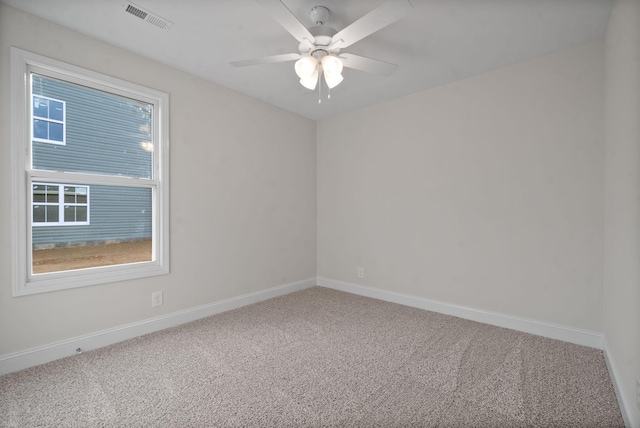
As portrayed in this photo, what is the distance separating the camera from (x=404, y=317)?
9.77 feet

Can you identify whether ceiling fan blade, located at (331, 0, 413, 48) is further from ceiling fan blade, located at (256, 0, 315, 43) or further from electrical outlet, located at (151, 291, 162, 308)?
electrical outlet, located at (151, 291, 162, 308)

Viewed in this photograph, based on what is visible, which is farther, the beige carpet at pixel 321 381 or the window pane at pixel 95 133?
the window pane at pixel 95 133

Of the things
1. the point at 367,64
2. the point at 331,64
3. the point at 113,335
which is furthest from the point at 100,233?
the point at 367,64

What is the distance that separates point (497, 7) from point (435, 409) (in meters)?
2.53

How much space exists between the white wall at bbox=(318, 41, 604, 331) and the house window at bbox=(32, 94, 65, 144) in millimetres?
2914

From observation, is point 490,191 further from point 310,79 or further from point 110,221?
point 110,221

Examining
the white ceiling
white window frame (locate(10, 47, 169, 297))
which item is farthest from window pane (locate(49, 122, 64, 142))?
the white ceiling

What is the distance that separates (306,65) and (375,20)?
0.60 meters

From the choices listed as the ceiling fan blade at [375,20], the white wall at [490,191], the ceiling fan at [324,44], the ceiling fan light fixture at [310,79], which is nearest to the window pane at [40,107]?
the ceiling fan at [324,44]

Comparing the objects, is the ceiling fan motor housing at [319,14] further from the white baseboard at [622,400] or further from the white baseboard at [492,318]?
the white baseboard at [492,318]

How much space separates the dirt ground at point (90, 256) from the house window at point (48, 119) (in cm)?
84

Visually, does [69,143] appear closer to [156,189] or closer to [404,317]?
[156,189]

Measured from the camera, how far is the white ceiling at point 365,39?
1907 millimetres

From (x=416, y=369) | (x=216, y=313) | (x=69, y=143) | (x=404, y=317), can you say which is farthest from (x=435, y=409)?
(x=69, y=143)
